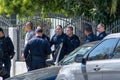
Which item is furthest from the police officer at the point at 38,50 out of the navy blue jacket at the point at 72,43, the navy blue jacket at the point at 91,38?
the navy blue jacket at the point at 91,38

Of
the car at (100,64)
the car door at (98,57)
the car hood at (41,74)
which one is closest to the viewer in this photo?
the car at (100,64)

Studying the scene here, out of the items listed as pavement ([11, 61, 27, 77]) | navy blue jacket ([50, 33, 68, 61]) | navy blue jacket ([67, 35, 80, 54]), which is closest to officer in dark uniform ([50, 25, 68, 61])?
navy blue jacket ([50, 33, 68, 61])

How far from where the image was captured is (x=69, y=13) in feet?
55.2

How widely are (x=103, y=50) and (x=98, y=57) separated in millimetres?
152

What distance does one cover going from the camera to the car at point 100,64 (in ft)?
26.1

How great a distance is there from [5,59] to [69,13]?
4115 millimetres

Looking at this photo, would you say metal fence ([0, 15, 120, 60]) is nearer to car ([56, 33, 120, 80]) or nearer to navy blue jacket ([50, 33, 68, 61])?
navy blue jacket ([50, 33, 68, 61])

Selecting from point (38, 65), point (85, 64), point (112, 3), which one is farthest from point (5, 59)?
point (85, 64)

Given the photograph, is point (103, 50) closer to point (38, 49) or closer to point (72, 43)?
point (38, 49)

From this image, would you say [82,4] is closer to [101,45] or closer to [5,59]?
[5,59]

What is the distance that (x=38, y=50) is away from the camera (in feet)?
41.1

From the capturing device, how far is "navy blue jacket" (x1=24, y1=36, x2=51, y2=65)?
12.5m

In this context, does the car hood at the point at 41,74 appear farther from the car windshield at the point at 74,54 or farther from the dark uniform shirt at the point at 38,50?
the dark uniform shirt at the point at 38,50

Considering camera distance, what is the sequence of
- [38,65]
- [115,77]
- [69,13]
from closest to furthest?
[115,77] < [38,65] < [69,13]
